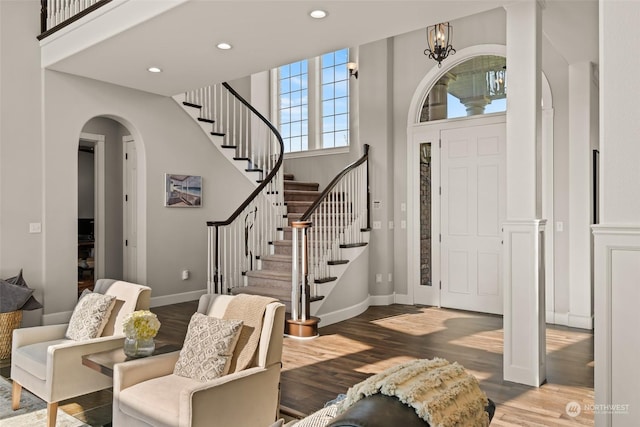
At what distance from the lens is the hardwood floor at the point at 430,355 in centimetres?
314

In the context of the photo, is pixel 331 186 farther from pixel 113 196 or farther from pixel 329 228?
pixel 113 196

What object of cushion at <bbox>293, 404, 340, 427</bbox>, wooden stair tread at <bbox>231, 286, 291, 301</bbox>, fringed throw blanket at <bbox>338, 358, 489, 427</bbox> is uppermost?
fringed throw blanket at <bbox>338, 358, 489, 427</bbox>

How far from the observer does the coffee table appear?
8.47 feet

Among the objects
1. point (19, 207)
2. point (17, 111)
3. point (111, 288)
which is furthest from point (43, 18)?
point (111, 288)

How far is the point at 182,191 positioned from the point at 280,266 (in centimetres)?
191

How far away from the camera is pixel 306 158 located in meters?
8.05

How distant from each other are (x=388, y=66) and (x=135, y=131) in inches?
144

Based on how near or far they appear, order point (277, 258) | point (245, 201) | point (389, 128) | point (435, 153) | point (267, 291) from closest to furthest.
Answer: point (267, 291) → point (245, 201) → point (277, 258) → point (435, 153) → point (389, 128)

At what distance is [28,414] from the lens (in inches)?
119

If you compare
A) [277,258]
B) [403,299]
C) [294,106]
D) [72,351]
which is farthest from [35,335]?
[294,106]

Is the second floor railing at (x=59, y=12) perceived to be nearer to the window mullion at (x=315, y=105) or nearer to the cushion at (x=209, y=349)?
the cushion at (x=209, y=349)

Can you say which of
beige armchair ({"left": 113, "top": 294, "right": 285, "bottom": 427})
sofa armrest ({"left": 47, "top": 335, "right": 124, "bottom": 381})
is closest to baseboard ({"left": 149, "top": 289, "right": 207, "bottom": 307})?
sofa armrest ({"left": 47, "top": 335, "right": 124, "bottom": 381})

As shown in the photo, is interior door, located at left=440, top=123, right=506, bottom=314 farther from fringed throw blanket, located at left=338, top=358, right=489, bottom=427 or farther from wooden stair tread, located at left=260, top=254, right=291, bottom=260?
fringed throw blanket, located at left=338, top=358, right=489, bottom=427

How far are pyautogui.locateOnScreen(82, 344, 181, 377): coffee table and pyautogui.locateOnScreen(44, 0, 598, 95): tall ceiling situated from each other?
2.55 m
